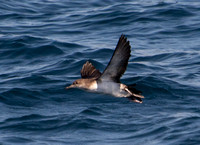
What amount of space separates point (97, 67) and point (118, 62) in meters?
4.06

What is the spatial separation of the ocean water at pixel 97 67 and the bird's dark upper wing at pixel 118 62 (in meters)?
1.03

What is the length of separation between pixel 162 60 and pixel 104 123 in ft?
14.5

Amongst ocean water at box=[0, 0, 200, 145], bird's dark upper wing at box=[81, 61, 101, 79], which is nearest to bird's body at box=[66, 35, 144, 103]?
bird's dark upper wing at box=[81, 61, 101, 79]

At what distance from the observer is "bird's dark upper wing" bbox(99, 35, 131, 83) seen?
7621mm

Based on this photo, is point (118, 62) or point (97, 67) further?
point (97, 67)

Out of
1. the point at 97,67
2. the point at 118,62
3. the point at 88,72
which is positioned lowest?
the point at 97,67

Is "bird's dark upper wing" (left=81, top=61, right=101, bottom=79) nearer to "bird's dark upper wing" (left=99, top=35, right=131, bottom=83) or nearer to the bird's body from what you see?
the bird's body

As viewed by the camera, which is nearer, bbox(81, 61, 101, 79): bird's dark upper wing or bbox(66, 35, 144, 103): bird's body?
bbox(66, 35, 144, 103): bird's body

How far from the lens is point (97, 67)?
470 inches

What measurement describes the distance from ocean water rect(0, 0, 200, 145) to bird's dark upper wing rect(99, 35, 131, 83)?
103cm

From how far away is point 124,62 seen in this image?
789 cm

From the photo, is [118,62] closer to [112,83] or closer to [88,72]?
[112,83]

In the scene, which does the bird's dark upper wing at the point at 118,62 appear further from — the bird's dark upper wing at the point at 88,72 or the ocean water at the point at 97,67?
the ocean water at the point at 97,67

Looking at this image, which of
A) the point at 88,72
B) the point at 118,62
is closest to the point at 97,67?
the point at 88,72
